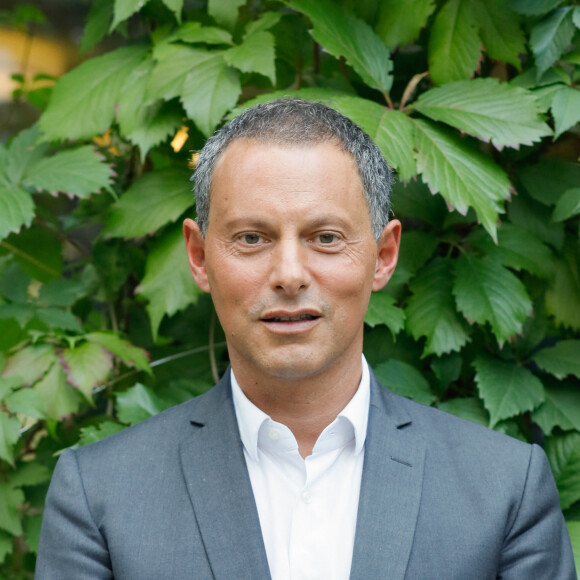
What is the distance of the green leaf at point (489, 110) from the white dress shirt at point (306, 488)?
0.60m

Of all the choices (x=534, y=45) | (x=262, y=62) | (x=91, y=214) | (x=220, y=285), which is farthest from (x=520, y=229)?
(x=91, y=214)

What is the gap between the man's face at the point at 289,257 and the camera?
117 centimetres

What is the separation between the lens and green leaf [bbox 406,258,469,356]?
5.41ft

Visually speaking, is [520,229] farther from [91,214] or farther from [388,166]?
[91,214]

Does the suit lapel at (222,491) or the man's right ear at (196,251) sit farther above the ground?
the man's right ear at (196,251)

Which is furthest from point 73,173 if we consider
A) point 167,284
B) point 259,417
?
point 259,417

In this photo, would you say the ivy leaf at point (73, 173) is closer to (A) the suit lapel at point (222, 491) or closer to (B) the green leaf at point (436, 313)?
(A) the suit lapel at point (222, 491)

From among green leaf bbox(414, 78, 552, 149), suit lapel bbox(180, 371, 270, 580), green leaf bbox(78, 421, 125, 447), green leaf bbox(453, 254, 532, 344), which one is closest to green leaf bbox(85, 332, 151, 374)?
green leaf bbox(78, 421, 125, 447)

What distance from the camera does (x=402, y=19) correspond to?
5.51 ft

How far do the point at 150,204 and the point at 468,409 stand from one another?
836 mm

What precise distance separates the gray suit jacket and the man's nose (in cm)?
29

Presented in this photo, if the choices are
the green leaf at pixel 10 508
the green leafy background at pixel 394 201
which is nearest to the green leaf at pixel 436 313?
the green leafy background at pixel 394 201

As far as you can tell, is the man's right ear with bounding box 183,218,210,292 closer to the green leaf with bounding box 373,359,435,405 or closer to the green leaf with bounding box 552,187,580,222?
the green leaf with bounding box 373,359,435,405

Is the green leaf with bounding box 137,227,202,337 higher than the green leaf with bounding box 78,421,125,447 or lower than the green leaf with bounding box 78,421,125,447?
higher
